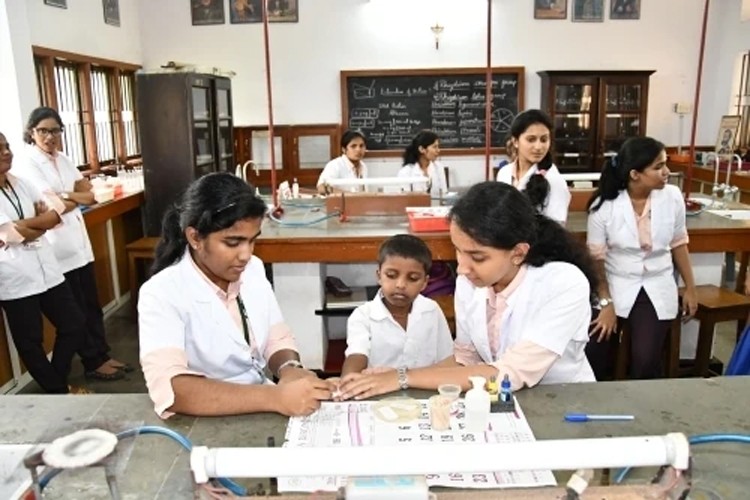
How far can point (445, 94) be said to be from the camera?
7.02 metres

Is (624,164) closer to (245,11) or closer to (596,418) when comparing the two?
(596,418)

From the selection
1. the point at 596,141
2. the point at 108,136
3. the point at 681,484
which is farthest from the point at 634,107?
the point at 681,484

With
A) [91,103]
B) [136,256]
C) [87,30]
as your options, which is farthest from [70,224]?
[87,30]

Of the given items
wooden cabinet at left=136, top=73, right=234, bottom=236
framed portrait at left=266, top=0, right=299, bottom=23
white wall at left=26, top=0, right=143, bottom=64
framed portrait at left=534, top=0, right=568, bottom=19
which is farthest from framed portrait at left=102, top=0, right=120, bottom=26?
framed portrait at left=534, top=0, right=568, bottom=19

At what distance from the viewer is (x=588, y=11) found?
6.94m

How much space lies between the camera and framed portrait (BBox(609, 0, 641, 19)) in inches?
273

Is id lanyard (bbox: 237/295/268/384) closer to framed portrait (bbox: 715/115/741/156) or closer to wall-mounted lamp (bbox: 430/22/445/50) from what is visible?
wall-mounted lamp (bbox: 430/22/445/50)

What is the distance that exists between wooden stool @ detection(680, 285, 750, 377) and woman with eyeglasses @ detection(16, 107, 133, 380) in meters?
3.04

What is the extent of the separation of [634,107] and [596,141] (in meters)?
0.57

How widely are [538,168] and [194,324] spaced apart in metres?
1.96

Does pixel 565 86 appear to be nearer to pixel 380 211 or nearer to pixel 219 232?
pixel 380 211

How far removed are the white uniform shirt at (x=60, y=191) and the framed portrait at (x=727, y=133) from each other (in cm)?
623

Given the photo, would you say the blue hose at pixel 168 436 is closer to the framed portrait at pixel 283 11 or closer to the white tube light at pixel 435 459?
the white tube light at pixel 435 459

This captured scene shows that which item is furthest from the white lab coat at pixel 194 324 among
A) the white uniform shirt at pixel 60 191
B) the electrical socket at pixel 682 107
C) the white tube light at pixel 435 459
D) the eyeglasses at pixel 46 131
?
the electrical socket at pixel 682 107
